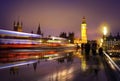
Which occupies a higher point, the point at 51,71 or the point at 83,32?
the point at 83,32

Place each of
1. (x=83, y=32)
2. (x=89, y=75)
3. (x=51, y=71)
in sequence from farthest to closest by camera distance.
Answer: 1. (x=83, y=32)
2. (x=51, y=71)
3. (x=89, y=75)

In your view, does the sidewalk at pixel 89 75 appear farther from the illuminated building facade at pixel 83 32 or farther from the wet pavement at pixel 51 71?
the illuminated building facade at pixel 83 32

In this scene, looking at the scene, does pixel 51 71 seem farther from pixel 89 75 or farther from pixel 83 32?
Result: pixel 83 32

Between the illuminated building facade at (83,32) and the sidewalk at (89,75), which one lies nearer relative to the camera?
the sidewalk at (89,75)

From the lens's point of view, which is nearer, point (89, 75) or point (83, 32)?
point (89, 75)

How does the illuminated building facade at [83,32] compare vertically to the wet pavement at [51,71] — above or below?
above

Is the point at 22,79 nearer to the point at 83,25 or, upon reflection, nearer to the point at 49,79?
the point at 49,79

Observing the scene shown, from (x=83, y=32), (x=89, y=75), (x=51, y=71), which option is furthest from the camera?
(x=83, y=32)

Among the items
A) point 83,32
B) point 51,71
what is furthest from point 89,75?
point 83,32

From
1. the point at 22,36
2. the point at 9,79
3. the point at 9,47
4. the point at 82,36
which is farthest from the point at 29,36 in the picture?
Answer: the point at 82,36

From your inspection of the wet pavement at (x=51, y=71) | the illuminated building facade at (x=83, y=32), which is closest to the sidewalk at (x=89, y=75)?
the wet pavement at (x=51, y=71)

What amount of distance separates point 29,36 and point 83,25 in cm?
14054

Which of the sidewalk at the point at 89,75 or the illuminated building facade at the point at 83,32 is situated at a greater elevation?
the illuminated building facade at the point at 83,32

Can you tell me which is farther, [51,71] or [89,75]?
[51,71]
